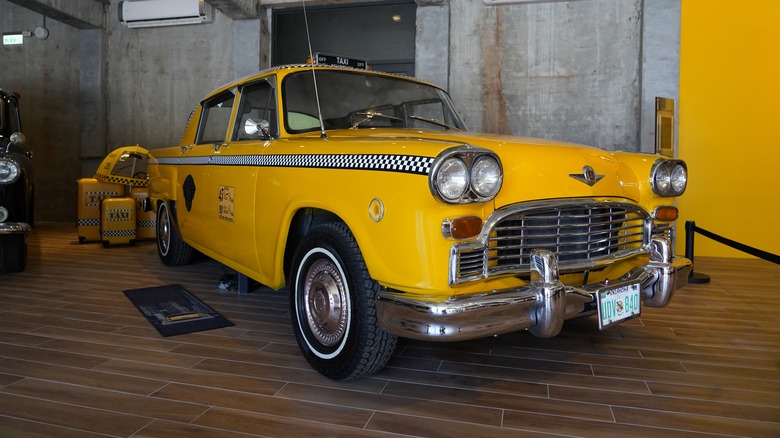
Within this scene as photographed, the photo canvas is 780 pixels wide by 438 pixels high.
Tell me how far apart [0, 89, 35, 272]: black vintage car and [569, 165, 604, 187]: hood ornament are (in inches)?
175

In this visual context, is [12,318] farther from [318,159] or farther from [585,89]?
[585,89]

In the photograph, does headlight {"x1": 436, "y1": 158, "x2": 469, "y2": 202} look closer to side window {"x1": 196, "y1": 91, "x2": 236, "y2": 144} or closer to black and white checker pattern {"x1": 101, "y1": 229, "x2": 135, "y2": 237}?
side window {"x1": 196, "y1": 91, "x2": 236, "y2": 144}

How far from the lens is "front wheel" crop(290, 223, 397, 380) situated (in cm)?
221

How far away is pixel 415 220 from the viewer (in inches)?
77.5

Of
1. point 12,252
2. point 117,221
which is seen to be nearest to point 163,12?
point 117,221

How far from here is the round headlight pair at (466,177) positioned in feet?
6.32

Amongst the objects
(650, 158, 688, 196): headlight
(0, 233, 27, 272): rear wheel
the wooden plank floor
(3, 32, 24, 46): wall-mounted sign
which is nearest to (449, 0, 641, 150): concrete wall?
the wooden plank floor

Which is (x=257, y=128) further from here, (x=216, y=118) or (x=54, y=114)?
(x=54, y=114)

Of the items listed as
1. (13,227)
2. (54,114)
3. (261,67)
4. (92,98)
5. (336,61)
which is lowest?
(13,227)

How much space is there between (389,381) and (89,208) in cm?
588

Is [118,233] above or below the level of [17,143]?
below

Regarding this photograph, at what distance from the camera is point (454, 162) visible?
1.96 meters

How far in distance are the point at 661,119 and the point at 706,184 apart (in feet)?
4.60

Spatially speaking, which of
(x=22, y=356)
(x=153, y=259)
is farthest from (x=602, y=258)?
(x=153, y=259)
